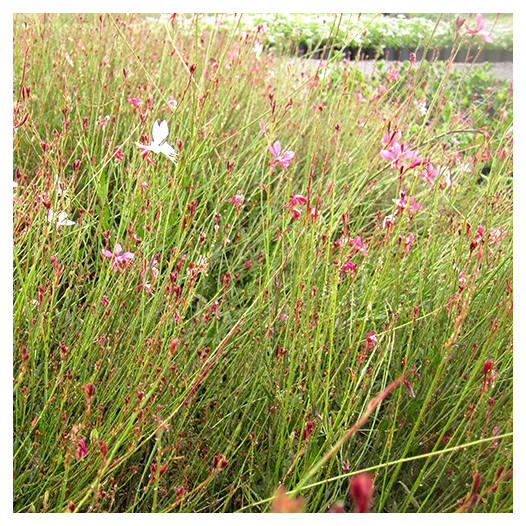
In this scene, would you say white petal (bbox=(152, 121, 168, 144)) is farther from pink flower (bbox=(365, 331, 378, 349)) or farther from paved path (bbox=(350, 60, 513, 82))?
paved path (bbox=(350, 60, 513, 82))

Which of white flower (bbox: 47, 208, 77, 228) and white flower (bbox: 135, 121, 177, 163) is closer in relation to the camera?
white flower (bbox: 47, 208, 77, 228)

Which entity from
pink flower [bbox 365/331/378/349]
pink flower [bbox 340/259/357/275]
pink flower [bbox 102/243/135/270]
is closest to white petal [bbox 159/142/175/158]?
pink flower [bbox 102/243/135/270]

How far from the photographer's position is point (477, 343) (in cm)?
148

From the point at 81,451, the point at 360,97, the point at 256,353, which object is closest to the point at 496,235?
the point at 256,353

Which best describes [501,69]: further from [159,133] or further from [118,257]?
[118,257]

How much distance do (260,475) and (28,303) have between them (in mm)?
625

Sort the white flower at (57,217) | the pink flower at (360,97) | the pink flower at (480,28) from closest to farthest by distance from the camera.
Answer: the white flower at (57,217) → the pink flower at (480,28) → the pink flower at (360,97)

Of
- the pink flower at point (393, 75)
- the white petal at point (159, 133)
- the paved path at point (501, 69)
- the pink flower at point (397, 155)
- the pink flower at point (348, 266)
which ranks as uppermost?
the paved path at point (501, 69)

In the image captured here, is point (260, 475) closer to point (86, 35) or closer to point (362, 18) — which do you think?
point (362, 18)

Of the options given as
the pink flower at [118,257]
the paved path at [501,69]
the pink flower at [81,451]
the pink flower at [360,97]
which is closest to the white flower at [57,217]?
the pink flower at [118,257]

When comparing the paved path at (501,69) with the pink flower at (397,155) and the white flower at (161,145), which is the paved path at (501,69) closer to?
the pink flower at (397,155)

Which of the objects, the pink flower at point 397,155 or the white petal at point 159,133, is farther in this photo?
the white petal at point 159,133

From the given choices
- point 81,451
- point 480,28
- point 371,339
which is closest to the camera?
point 81,451
